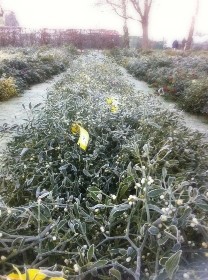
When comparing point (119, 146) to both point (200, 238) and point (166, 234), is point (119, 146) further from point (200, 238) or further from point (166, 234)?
point (166, 234)

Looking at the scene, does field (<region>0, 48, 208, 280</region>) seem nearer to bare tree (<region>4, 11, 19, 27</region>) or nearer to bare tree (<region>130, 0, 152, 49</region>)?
bare tree (<region>130, 0, 152, 49</region>)

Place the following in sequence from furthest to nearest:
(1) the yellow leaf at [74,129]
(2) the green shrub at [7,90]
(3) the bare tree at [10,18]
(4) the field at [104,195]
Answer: (3) the bare tree at [10,18]
(2) the green shrub at [7,90]
(1) the yellow leaf at [74,129]
(4) the field at [104,195]

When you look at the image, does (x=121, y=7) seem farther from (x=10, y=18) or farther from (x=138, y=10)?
(x=10, y=18)

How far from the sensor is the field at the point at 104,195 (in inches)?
51.3

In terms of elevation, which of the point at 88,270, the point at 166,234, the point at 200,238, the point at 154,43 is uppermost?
the point at 166,234

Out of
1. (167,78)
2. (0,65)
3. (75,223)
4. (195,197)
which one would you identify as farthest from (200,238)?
(0,65)

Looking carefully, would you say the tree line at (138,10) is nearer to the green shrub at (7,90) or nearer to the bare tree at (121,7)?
the bare tree at (121,7)

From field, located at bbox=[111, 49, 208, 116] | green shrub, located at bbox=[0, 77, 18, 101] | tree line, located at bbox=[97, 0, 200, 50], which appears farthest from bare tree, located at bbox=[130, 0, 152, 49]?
green shrub, located at bbox=[0, 77, 18, 101]

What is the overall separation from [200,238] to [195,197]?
383 millimetres

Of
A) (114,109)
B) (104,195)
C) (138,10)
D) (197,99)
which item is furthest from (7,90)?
(138,10)

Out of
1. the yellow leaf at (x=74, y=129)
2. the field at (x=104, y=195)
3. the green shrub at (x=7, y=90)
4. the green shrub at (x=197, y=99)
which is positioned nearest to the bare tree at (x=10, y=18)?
the green shrub at (x=7, y=90)

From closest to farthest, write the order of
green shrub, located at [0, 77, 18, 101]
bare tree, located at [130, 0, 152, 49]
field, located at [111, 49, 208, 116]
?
1. field, located at [111, 49, 208, 116]
2. green shrub, located at [0, 77, 18, 101]
3. bare tree, located at [130, 0, 152, 49]

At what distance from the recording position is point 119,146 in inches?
93.7

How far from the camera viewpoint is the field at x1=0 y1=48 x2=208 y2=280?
4.28ft
